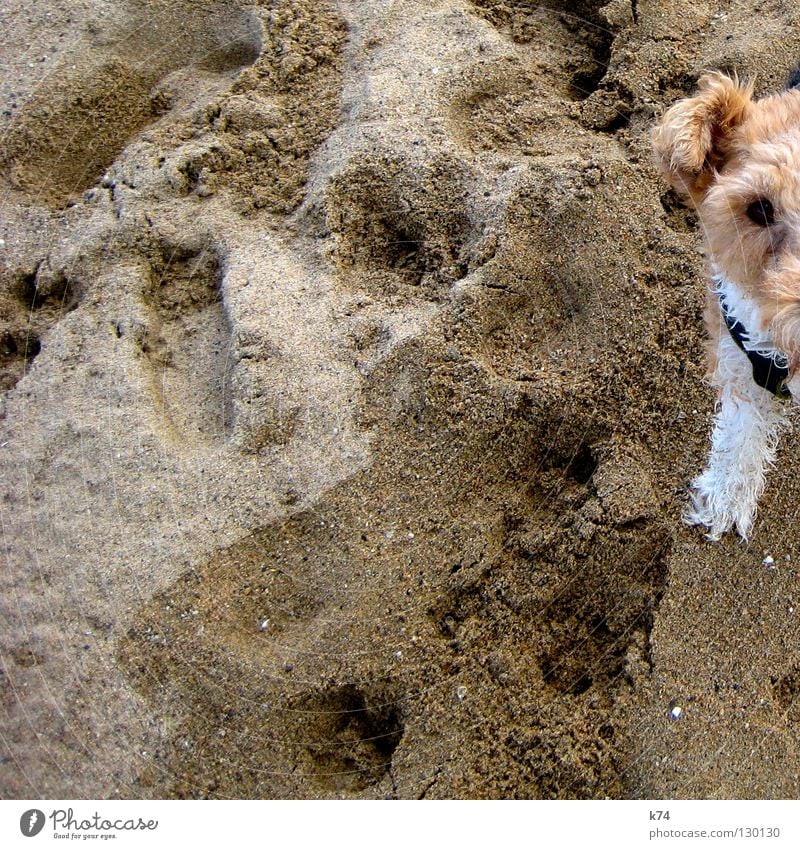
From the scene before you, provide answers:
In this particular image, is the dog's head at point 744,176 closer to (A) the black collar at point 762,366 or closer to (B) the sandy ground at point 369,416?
(A) the black collar at point 762,366

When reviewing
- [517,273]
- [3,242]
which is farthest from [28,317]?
[517,273]

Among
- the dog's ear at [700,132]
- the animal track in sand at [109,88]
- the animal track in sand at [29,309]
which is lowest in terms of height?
the animal track in sand at [29,309]

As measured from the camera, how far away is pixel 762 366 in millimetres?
2479

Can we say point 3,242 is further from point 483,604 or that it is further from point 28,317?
point 483,604

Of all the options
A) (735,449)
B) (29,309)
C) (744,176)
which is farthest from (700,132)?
(29,309)

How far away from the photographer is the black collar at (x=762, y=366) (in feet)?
8.02

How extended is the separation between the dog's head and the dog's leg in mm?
414

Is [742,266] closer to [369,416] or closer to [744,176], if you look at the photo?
[744,176]

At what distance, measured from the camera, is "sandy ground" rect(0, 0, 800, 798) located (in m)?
2.53

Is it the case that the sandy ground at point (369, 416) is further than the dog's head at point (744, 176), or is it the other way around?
the sandy ground at point (369, 416)
